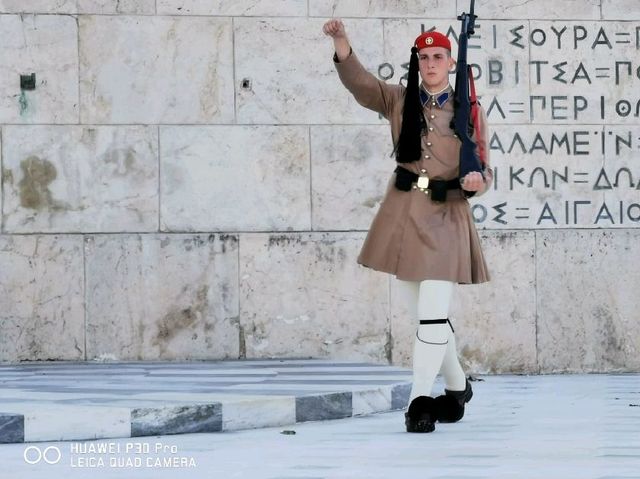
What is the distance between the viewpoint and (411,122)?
7.91 metres

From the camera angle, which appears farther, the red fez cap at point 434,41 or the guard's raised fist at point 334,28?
the red fez cap at point 434,41

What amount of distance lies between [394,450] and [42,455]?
1405 mm

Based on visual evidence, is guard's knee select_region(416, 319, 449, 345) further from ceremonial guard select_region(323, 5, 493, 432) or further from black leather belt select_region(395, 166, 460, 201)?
black leather belt select_region(395, 166, 460, 201)

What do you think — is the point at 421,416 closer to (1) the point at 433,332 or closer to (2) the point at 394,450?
(1) the point at 433,332

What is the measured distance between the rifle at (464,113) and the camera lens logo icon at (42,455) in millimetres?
2214

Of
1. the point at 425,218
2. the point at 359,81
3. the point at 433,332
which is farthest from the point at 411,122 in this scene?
the point at 433,332

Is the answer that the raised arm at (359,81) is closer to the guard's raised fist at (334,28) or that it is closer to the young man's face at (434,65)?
the guard's raised fist at (334,28)

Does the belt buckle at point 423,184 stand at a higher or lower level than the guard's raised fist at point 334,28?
lower

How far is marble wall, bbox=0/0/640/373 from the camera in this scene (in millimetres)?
10789

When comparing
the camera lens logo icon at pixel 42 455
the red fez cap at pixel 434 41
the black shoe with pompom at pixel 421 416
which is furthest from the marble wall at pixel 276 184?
the camera lens logo icon at pixel 42 455

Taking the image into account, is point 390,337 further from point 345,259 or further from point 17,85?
point 17,85

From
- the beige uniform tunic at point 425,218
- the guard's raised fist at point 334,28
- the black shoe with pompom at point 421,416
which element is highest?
the guard's raised fist at point 334,28

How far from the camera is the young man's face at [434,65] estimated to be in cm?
791

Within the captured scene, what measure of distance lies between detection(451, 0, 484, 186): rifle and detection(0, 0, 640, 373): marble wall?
3.09m
